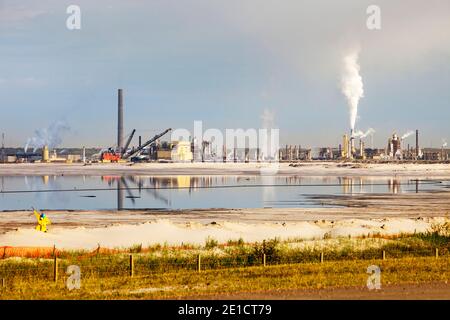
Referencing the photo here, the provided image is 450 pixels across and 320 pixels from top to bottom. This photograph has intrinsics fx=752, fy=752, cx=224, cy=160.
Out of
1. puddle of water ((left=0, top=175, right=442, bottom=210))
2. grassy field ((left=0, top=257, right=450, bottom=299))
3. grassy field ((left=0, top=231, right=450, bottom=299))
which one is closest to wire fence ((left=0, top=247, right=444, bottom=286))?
grassy field ((left=0, top=231, right=450, bottom=299))

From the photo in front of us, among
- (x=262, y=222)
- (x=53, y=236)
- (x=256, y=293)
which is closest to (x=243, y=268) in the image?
(x=256, y=293)

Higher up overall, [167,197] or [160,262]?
[167,197]

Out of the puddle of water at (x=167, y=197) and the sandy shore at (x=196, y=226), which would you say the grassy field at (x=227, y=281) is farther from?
the puddle of water at (x=167, y=197)

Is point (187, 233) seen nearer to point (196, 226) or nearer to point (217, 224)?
point (196, 226)

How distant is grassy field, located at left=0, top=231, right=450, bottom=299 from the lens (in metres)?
28.4

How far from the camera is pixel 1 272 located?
109ft

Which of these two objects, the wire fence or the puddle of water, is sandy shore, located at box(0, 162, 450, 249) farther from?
the wire fence

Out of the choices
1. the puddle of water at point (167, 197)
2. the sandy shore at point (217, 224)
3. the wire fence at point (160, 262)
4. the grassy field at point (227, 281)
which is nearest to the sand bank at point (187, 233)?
the sandy shore at point (217, 224)

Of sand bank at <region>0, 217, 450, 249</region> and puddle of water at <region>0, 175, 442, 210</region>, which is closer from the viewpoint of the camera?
sand bank at <region>0, 217, 450, 249</region>

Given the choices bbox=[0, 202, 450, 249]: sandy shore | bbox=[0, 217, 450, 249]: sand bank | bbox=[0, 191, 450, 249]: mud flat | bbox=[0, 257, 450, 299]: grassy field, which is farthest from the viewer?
bbox=[0, 191, 450, 249]: mud flat

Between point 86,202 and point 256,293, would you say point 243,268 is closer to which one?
point 256,293

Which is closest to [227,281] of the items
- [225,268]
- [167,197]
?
[225,268]

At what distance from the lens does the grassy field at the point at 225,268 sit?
2838 centimetres

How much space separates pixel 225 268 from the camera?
35344 millimetres
